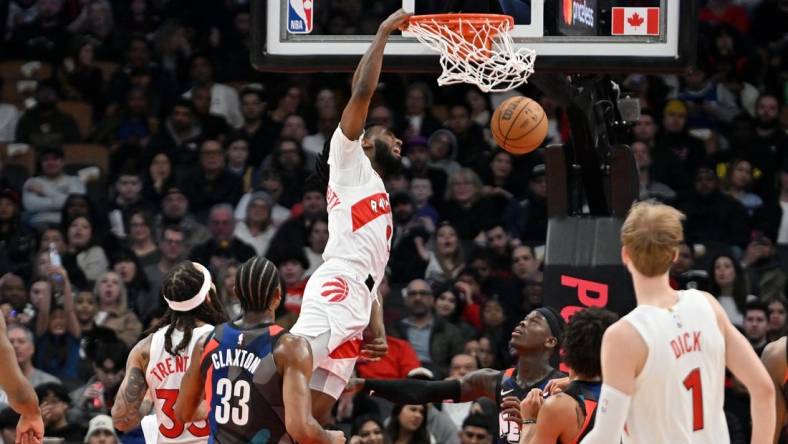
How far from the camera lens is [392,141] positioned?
753 centimetres

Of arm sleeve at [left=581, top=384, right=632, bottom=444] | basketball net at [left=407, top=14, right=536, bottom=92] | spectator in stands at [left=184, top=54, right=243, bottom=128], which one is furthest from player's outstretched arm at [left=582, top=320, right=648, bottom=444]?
spectator in stands at [left=184, top=54, right=243, bottom=128]

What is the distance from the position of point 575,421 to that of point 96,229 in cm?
846

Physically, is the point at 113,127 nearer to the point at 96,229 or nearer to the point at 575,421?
the point at 96,229

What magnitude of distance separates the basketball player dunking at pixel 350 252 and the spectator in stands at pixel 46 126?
796 centimetres

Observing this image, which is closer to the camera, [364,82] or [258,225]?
[364,82]

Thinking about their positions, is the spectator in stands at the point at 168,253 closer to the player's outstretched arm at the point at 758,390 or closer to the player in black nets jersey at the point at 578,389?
the player in black nets jersey at the point at 578,389

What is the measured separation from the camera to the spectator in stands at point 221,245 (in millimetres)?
12625

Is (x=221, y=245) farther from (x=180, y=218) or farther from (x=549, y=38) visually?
(x=549, y=38)

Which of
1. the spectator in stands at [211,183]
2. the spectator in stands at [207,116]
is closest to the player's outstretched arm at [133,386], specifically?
the spectator in stands at [211,183]

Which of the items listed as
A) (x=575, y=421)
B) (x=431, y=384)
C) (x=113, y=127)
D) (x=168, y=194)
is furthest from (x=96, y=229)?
(x=575, y=421)

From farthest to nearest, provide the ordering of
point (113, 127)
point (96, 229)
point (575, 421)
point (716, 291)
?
point (113, 127) < point (96, 229) < point (716, 291) < point (575, 421)

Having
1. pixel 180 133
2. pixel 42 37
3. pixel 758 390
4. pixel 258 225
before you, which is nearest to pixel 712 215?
pixel 258 225

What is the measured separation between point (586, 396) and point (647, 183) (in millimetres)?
8098

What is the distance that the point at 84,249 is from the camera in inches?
512
